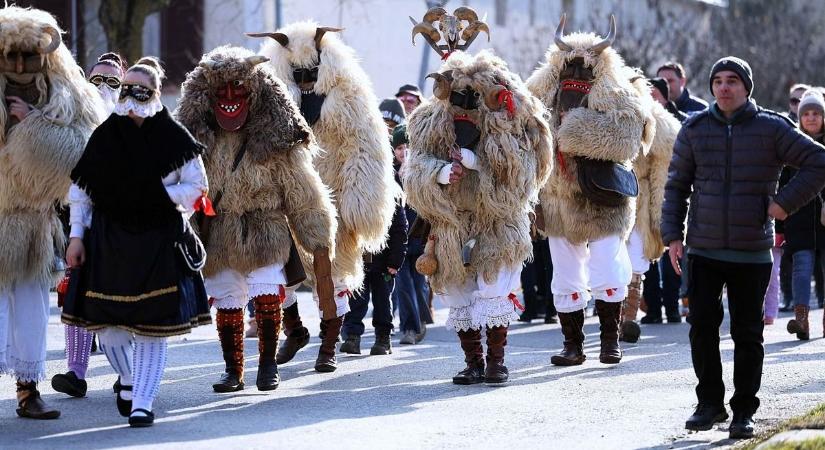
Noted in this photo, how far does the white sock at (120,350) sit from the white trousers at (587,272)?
11.6 ft

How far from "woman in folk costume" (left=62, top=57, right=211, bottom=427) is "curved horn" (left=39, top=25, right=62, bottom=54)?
68 centimetres

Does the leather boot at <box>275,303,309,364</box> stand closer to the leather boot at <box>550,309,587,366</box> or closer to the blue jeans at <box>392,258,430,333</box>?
the leather boot at <box>550,309,587,366</box>

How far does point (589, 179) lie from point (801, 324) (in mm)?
2782


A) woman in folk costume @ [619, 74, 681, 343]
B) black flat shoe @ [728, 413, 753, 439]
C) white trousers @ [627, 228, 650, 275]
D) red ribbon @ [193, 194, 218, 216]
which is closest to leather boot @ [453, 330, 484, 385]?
red ribbon @ [193, 194, 218, 216]

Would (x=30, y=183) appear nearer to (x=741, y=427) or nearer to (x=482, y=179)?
(x=482, y=179)

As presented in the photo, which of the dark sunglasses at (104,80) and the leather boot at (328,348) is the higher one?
the dark sunglasses at (104,80)

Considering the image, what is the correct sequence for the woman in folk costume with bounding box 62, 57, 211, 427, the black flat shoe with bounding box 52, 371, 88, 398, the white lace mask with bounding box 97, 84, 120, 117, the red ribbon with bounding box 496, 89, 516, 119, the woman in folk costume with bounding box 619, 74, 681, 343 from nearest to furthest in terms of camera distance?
the woman in folk costume with bounding box 62, 57, 211, 427, the black flat shoe with bounding box 52, 371, 88, 398, the red ribbon with bounding box 496, 89, 516, 119, the white lace mask with bounding box 97, 84, 120, 117, the woman in folk costume with bounding box 619, 74, 681, 343

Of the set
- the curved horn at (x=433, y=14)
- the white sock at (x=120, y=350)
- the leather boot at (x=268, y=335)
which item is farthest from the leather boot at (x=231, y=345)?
the curved horn at (x=433, y=14)

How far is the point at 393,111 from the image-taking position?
12.7 meters

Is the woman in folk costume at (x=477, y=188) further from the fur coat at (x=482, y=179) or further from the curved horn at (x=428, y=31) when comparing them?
the curved horn at (x=428, y=31)

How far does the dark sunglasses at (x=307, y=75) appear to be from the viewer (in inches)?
406

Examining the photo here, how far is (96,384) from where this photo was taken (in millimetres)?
9383

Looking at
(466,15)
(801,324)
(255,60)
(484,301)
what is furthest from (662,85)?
(255,60)

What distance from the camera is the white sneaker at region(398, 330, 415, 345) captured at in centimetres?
1204
